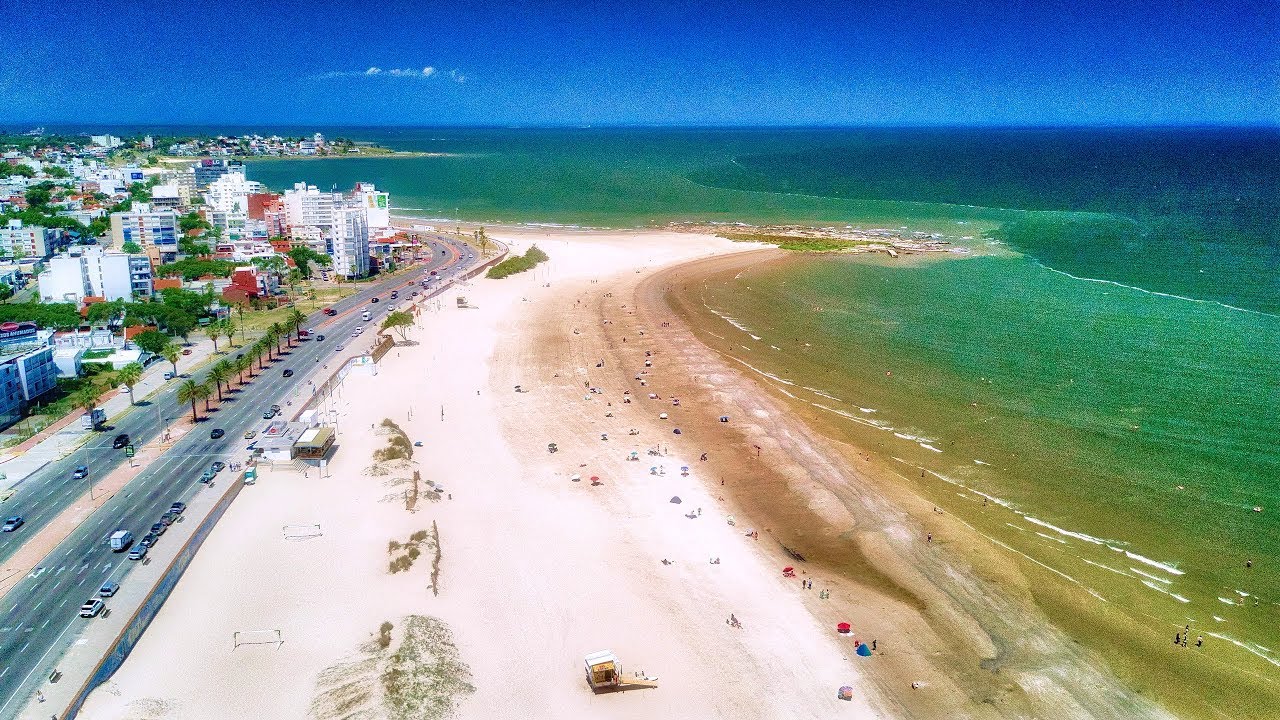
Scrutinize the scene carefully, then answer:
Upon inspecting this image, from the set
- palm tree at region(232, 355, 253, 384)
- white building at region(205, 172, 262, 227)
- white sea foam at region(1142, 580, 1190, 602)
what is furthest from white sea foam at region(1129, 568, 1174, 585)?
white building at region(205, 172, 262, 227)

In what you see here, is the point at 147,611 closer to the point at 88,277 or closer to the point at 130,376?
the point at 130,376

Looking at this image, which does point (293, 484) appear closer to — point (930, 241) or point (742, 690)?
point (742, 690)

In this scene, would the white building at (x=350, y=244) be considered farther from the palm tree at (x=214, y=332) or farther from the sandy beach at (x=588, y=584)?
the sandy beach at (x=588, y=584)

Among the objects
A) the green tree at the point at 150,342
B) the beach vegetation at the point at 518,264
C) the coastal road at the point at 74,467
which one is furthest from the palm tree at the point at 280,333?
the beach vegetation at the point at 518,264

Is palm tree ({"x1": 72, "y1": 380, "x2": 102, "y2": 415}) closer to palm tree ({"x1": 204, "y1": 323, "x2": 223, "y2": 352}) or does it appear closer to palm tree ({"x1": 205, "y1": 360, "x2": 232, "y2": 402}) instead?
palm tree ({"x1": 205, "y1": 360, "x2": 232, "y2": 402})

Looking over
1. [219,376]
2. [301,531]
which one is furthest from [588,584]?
[219,376]

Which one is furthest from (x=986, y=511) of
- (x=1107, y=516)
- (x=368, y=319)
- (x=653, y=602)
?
(x=368, y=319)
